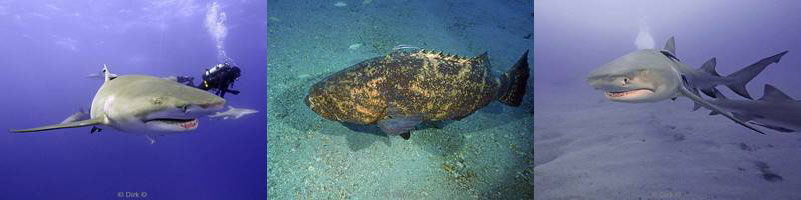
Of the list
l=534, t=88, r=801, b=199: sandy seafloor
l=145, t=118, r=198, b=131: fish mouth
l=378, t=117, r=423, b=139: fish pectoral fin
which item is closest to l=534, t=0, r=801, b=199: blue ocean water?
l=534, t=88, r=801, b=199: sandy seafloor

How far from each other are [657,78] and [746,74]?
0.90 metres

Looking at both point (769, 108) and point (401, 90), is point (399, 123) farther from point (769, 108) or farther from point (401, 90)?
point (769, 108)

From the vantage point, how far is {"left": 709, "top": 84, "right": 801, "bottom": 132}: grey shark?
3.04m

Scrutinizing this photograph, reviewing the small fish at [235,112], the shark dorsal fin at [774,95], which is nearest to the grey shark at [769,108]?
the shark dorsal fin at [774,95]

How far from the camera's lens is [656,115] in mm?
3383

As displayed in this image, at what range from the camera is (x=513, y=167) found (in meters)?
3.60

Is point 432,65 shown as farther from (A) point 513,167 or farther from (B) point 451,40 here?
(A) point 513,167

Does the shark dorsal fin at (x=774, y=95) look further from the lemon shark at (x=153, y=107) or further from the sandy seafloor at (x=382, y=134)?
the lemon shark at (x=153, y=107)

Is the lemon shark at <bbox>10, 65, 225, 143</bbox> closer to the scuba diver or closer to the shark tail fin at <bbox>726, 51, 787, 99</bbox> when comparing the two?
the scuba diver

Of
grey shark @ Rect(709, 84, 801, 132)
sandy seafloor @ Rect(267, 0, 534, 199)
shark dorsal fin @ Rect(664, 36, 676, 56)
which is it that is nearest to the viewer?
grey shark @ Rect(709, 84, 801, 132)

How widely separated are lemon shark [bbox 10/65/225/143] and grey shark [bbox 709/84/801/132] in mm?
4434

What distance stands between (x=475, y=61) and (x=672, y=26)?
213cm

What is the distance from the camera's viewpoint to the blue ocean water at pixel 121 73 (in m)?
3.88

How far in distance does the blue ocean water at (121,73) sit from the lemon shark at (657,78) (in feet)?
11.6
